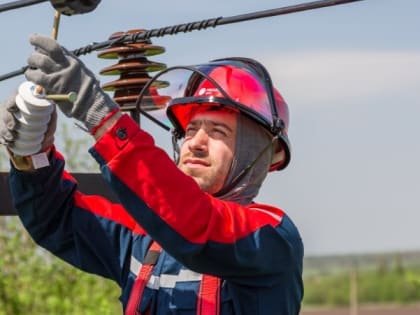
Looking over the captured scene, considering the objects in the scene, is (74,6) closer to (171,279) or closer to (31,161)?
(31,161)

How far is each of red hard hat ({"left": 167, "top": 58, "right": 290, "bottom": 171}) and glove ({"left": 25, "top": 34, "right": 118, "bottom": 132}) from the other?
0.63 metres

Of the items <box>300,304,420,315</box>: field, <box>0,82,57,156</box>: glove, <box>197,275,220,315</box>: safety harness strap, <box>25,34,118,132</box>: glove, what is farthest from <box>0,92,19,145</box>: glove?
<box>300,304,420,315</box>: field

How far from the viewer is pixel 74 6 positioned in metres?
3.90

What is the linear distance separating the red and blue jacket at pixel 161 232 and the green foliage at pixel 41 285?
4129 millimetres

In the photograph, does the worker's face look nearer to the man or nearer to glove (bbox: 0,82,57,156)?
the man

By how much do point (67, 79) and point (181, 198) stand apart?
0.48 m

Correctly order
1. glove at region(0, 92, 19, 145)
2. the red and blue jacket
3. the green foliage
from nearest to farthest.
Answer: the red and blue jacket → glove at region(0, 92, 19, 145) → the green foliage

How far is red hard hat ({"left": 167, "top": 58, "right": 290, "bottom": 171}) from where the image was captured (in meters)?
4.24

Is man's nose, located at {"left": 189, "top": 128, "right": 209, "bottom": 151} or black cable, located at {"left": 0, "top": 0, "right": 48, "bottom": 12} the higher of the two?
black cable, located at {"left": 0, "top": 0, "right": 48, "bottom": 12}

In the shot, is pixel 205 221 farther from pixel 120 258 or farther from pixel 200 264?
pixel 120 258

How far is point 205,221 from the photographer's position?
3789 millimetres

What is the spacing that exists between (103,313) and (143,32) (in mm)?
4041

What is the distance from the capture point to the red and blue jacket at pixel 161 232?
3.73 meters

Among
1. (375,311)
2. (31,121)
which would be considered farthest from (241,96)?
(375,311)
